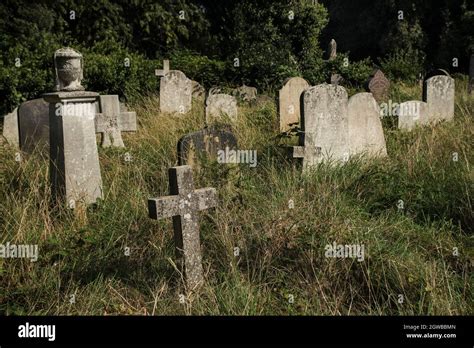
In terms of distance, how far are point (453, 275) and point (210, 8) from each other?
19.6 m

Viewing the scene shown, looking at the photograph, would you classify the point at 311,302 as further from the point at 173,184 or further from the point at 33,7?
the point at 33,7

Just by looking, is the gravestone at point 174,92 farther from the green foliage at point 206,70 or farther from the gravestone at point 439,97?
the gravestone at point 439,97

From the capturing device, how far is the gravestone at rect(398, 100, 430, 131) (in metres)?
9.01

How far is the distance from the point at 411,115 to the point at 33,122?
19.3 ft

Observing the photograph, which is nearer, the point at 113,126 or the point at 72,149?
the point at 72,149

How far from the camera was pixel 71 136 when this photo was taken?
17.6 ft

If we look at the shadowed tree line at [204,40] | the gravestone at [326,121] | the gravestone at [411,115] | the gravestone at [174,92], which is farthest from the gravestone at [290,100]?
the shadowed tree line at [204,40]

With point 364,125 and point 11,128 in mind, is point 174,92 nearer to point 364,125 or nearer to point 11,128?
point 11,128

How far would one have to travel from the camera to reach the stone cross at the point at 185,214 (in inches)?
151

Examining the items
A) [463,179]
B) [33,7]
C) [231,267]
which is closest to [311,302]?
[231,267]

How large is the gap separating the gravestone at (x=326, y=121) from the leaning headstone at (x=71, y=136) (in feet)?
8.24

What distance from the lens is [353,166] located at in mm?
6371

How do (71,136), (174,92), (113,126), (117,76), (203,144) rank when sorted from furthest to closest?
1. (117,76)
2. (174,92)
3. (113,126)
4. (203,144)
5. (71,136)

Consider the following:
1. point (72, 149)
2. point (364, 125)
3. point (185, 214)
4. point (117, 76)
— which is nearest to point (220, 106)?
point (364, 125)
